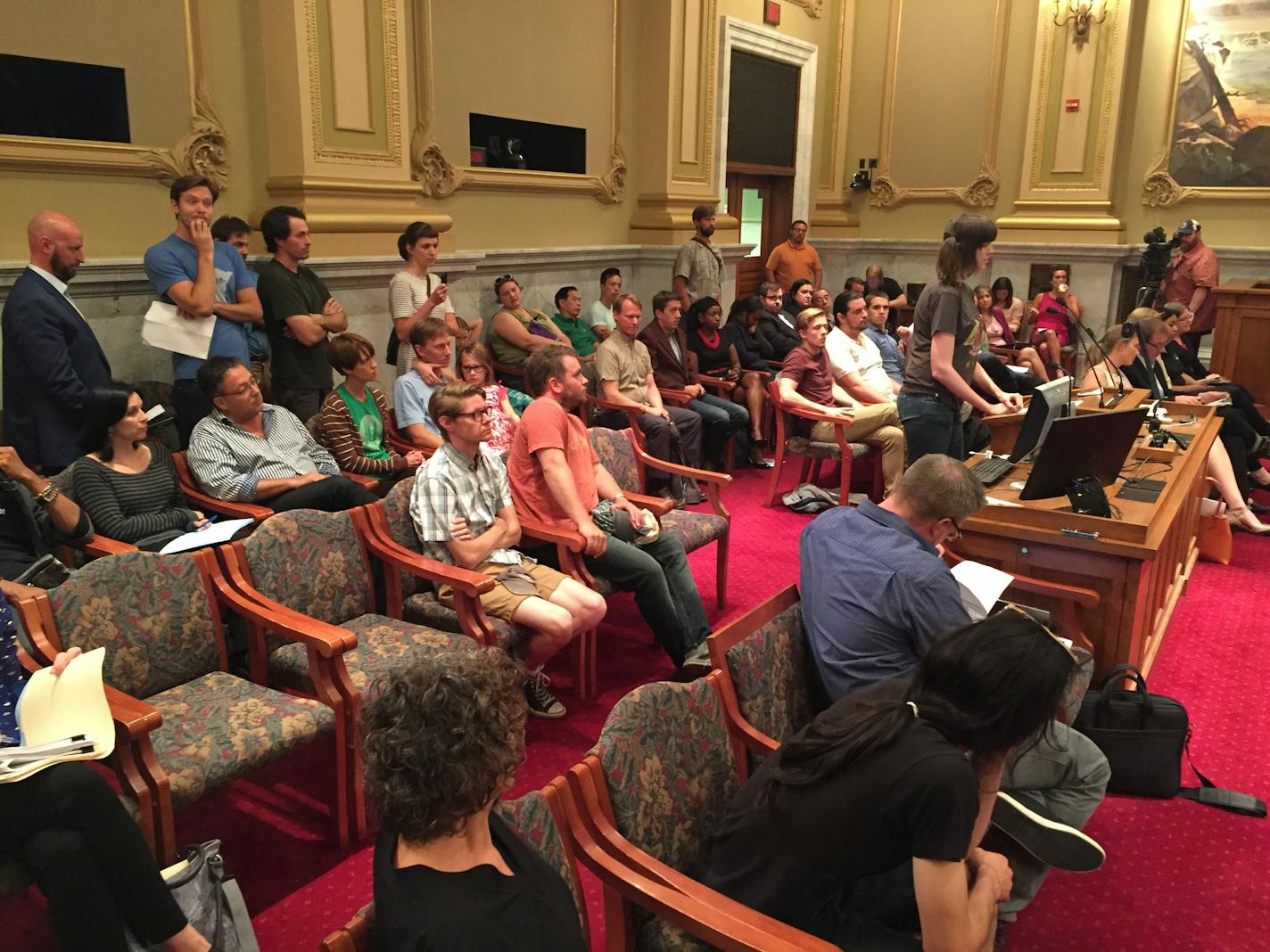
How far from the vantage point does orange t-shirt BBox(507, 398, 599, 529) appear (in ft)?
11.0

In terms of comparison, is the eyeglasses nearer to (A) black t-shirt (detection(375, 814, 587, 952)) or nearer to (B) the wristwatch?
(B) the wristwatch

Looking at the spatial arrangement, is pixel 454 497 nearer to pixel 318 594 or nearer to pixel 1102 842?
pixel 318 594

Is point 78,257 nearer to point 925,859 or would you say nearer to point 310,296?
point 310,296

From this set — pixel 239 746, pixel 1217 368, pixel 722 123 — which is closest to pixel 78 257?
pixel 239 746

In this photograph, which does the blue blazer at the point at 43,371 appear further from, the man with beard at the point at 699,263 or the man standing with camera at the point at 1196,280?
the man standing with camera at the point at 1196,280

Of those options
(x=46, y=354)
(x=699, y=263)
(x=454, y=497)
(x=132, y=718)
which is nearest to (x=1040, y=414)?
(x=454, y=497)

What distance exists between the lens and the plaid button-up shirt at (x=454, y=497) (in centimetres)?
296

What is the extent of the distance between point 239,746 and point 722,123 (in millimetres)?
6941

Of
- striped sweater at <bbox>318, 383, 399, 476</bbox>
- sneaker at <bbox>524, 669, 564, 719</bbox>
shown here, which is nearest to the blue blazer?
striped sweater at <bbox>318, 383, 399, 476</bbox>

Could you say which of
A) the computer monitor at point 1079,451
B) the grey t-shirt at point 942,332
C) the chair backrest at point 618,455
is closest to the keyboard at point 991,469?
the computer monitor at point 1079,451

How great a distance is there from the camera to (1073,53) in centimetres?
870

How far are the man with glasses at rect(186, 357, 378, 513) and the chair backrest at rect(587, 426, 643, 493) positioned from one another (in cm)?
90

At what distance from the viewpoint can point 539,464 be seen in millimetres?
3422

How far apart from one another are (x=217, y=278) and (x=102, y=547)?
148 cm
